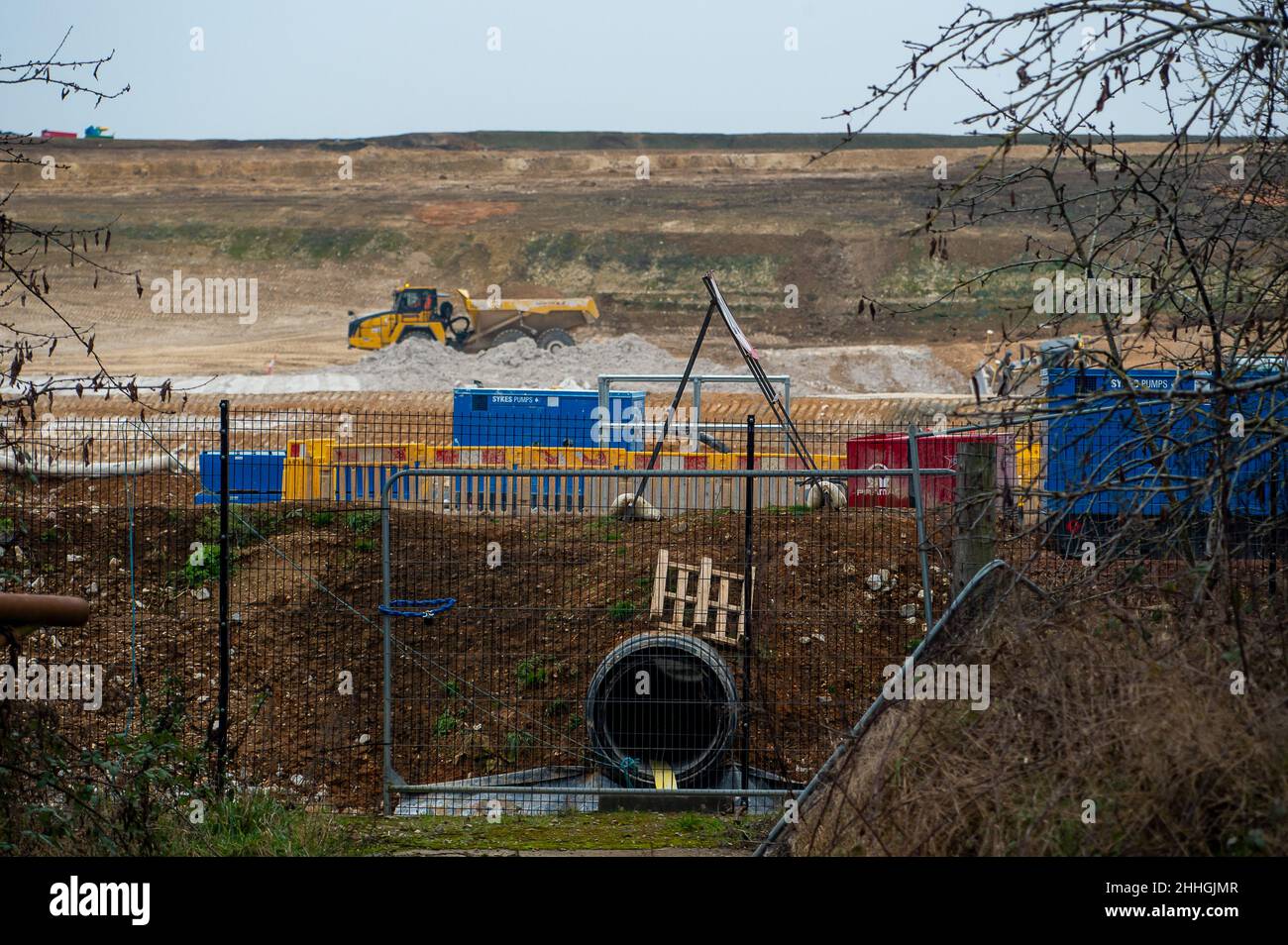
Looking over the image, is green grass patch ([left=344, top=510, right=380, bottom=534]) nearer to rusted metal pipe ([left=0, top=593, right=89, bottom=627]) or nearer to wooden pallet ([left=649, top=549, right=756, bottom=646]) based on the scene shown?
wooden pallet ([left=649, top=549, right=756, bottom=646])

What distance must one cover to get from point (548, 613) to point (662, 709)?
2.05 metres

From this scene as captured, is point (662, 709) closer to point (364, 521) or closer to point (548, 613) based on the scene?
point (548, 613)

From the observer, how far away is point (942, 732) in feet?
15.8

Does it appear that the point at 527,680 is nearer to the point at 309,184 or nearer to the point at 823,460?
the point at 823,460

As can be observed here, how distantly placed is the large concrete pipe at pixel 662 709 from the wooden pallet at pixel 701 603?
590 millimetres

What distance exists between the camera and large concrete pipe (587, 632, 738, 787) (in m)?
8.23

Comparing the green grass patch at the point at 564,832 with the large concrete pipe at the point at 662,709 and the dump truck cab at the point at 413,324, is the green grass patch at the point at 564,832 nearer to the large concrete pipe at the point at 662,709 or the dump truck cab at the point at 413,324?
the large concrete pipe at the point at 662,709

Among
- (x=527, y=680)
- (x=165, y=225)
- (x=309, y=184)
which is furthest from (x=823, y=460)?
(x=309, y=184)

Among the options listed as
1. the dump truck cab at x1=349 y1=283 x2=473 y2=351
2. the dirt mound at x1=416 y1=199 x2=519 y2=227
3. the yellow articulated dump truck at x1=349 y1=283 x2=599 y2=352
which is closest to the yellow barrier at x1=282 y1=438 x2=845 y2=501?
the yellow articulated dump truck at x1=349 y1=283 x2=599 y2=352

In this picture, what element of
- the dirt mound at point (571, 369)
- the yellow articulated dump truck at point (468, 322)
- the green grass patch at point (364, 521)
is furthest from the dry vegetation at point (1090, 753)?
the yellow articulated dump truck at point (468, 322)

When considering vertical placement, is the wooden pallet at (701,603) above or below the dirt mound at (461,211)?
below

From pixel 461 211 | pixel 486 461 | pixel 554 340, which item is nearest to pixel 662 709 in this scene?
pixel 486 461

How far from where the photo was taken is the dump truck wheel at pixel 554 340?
143 feet

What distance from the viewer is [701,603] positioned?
945 cm
